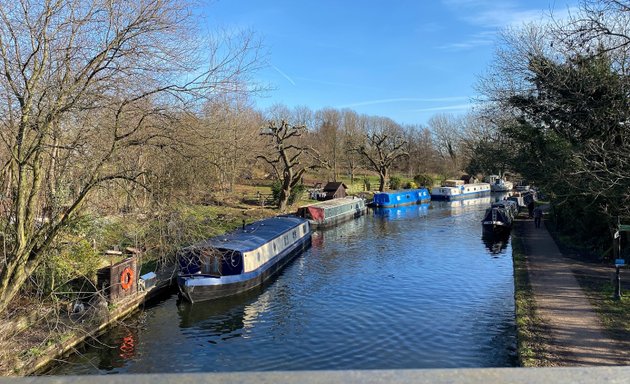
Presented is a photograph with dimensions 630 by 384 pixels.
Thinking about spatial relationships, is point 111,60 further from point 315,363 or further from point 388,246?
point 388,246

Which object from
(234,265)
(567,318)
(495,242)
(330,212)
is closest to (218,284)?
(234,265)

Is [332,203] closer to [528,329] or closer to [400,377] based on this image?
[528,329]

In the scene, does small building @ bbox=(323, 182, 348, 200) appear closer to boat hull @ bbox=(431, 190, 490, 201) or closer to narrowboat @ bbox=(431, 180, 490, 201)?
boat hull @ bbox=(431, 190, 490, 201)

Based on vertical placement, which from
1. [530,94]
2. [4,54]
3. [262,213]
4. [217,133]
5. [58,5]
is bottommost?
[262,213]

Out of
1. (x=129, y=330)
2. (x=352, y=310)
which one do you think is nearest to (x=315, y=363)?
(x=352, y=310)

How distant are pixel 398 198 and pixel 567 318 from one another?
1631 inches

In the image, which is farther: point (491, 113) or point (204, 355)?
point (491, 113)

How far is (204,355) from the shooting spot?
12.8 meters

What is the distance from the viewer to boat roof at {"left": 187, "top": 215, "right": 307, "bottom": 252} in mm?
18828

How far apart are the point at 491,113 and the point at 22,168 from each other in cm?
2400

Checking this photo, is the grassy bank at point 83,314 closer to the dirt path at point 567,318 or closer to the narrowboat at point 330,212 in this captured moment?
the dirt path at point 567,318

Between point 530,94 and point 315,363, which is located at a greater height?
point 530,94

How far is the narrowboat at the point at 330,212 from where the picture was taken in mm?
36812

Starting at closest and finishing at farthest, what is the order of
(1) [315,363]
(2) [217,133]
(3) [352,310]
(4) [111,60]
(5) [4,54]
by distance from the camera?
(5) [4,54]
(4) [111,60]
(2) [217,133]
(1) [315,363]
(3) [352,310]
